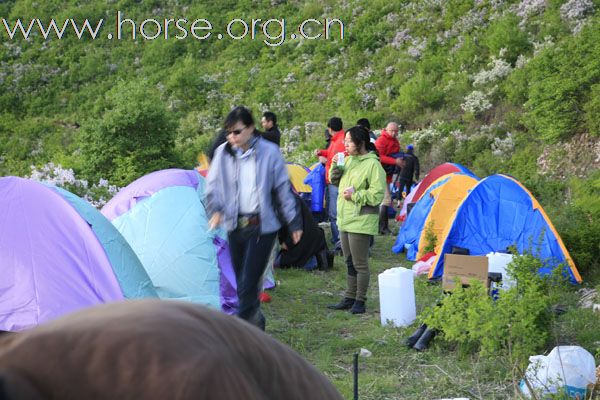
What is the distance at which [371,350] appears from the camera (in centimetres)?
612

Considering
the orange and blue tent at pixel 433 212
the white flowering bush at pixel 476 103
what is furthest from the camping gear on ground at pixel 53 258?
the white flowering bush at pixel 476 103

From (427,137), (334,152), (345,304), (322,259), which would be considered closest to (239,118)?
(345,304)

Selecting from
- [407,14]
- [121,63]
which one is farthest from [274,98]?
[121,63]

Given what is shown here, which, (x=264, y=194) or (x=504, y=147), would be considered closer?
(x=264, y=194)

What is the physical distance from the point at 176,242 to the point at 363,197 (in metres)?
1.72

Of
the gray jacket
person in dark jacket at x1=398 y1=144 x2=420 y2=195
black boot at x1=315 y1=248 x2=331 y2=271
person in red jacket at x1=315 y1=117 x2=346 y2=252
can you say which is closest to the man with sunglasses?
the gray jacket

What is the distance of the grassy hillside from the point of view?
12.6 m

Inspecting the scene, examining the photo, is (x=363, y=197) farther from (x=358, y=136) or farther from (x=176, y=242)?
(x=176, y=242)

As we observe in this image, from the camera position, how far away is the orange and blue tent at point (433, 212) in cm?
990

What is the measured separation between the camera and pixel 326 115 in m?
23.2

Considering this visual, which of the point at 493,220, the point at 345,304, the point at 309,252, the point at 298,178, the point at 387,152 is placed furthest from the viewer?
the point at 298,178

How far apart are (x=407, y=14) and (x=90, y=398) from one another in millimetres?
25610

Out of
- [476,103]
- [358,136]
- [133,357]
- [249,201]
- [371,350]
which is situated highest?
[476,103]

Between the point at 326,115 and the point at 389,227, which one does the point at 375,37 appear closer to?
the point at 326,115
